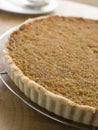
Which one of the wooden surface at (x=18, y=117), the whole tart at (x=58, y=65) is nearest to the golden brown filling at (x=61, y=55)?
the whole tart at (x=58, y=65)

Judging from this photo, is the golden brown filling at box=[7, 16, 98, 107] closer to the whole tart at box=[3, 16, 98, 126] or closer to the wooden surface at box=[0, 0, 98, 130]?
the whole tart at box=[3, 16, 98, 126]

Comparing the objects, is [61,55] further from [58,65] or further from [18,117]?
[18,117]

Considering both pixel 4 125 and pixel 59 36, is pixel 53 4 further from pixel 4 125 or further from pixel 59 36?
pixel 4 125

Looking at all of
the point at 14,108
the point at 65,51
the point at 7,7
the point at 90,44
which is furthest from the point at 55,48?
the point at 7,7

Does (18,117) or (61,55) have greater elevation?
(61,55)

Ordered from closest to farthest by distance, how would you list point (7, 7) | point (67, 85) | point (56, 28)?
1. point (67, 85)
2. point (56, 28)
3. point (7, 7)

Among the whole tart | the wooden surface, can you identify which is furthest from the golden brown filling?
the wooden surface

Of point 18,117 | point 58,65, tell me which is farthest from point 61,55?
point 18,117
